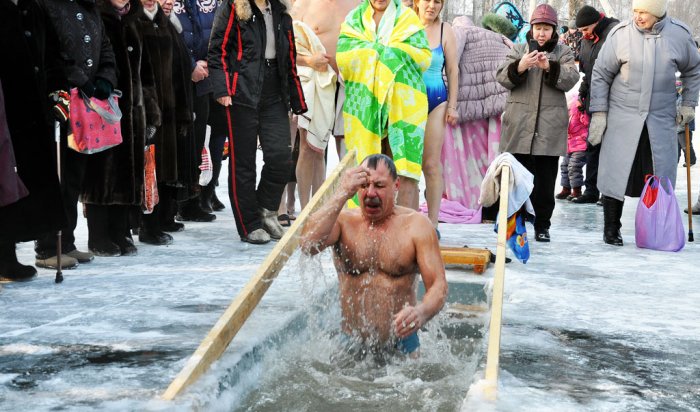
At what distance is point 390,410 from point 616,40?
4945 mm

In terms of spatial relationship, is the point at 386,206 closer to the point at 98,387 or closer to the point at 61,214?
the point at 98,387

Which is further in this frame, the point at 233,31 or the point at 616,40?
the point at 616,40

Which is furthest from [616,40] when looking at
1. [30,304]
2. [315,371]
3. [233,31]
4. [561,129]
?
[30,304]

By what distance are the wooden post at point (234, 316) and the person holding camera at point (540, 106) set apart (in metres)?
3.58

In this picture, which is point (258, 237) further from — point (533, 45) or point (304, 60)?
point (533, 45)

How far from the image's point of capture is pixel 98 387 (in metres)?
3.53

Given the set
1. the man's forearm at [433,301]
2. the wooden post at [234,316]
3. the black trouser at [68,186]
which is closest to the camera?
the wooden post at [234,316]

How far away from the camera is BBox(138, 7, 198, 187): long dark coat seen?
7.04 m

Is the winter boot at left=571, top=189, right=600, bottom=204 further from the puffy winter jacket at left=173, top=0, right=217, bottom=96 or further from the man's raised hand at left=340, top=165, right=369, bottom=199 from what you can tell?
the man's raised hand at left=340, top=165, right=369, bottom=199

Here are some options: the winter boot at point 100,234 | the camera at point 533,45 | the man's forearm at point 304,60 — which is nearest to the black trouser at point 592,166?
the camera at point 533,45

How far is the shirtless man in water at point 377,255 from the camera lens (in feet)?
14.5

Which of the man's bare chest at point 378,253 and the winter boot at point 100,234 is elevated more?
the man's bare chest at point 378,253

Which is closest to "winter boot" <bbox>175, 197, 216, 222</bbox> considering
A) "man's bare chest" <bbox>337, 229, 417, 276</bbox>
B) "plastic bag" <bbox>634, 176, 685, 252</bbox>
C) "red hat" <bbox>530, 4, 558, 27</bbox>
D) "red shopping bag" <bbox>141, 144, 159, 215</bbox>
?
"red shopping bag" <bbox>141, 144, 159, 215</bbox>

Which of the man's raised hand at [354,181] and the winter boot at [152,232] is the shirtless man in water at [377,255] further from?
the winter boot at [152,232]
